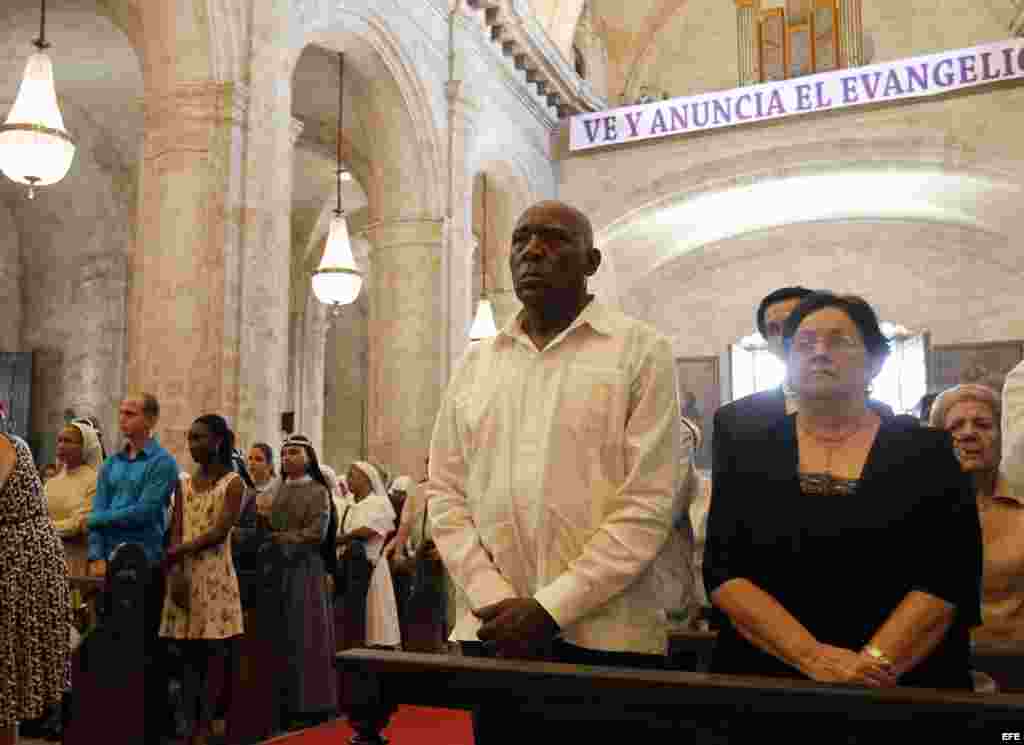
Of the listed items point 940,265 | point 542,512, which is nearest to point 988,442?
point 542,512

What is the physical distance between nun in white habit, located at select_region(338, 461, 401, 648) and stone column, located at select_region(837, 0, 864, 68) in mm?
→ 13308

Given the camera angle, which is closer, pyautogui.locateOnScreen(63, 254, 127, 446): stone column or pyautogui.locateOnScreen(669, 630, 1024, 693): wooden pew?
pyautogui.locateOnScreen(669, 630, 1024, 693): wooden pew

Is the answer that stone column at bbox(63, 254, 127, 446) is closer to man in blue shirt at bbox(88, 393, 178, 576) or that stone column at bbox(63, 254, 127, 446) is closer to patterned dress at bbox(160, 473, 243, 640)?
man in blue shirt at bbox(88, 393, 178, 576)

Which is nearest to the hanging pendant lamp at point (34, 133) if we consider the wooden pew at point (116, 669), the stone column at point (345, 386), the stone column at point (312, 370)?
the wooden pew at point (116, 669)

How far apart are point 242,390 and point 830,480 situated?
678 cm

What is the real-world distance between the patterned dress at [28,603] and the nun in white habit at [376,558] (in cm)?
323

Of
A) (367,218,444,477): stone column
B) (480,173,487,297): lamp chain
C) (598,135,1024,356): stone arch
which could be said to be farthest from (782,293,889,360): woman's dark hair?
(598,135,1024,356): stone arch

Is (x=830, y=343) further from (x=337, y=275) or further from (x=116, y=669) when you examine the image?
(x=337, y=275)

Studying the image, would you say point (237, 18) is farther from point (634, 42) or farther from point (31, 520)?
point (634, 42)

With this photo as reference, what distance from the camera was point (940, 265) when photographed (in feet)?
60.6

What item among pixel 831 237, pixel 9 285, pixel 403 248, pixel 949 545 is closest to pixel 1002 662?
pixel 949 545

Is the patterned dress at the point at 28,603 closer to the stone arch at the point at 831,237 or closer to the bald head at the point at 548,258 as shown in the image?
the bald head at the point at 548,258

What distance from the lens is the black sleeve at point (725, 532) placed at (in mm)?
2180

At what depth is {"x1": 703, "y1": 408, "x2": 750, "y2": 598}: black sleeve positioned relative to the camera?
2.18 m
